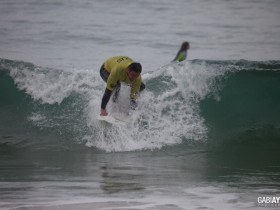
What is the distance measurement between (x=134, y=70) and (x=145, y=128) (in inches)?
70.1

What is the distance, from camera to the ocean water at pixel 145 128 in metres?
5.32

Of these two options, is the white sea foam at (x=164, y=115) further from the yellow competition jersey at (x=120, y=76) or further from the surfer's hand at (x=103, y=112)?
the surfer's hand at (x=103, y=112)

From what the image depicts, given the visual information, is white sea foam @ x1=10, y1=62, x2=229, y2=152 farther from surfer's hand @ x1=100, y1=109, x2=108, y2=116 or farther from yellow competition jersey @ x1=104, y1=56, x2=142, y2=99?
surfer's hand @ x1=100, y1=109, x2=108, y2=116

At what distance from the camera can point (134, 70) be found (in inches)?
286

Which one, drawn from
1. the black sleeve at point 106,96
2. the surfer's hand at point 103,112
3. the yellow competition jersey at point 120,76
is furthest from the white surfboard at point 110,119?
the yellow competition jersey at point 120,76

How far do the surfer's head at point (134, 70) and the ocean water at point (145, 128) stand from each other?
1.82 feet

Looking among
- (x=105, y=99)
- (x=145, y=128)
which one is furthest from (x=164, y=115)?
(x=105, y=99)

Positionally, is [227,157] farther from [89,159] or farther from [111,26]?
[111,26]

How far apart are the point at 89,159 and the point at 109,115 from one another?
112 cm

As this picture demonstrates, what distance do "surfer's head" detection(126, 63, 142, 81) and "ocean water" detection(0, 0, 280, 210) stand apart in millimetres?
556

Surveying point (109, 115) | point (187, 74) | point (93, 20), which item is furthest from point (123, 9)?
point (109, 115)

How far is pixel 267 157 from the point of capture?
782cm

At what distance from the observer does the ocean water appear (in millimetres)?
5324

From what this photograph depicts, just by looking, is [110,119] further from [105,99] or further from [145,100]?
[145,100]
